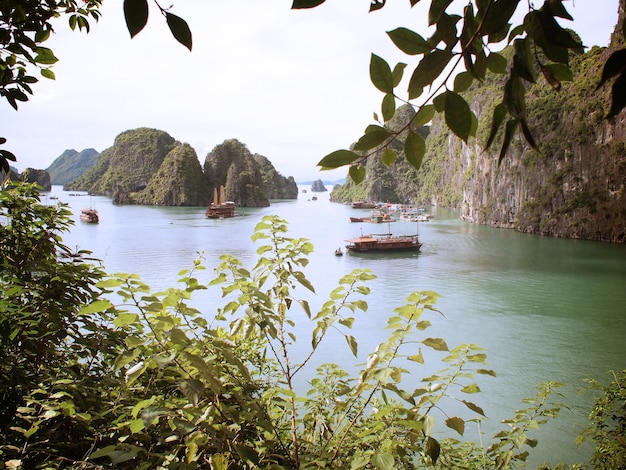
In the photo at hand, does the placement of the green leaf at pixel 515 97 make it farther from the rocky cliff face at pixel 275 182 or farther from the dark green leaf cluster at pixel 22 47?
the rocky cliff face at pixel 275 182

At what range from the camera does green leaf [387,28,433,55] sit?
0.49 metres

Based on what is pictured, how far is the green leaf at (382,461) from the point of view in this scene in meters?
1.06

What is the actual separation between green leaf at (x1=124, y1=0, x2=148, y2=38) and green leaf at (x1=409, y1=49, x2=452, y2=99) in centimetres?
29

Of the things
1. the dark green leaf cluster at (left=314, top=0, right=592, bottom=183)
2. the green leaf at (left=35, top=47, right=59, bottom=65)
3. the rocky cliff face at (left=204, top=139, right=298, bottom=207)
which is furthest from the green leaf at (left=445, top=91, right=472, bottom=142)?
the rocky cliff face at (left=204, top=139, right=298, bottom=207)

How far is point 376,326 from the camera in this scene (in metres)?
9.69

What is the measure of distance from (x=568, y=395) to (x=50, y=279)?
7.14m

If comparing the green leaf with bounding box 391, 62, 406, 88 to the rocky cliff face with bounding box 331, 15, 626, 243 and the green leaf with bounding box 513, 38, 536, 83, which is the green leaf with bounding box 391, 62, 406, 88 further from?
the rocky cliff face with bounding box 331, 15, 626, 243

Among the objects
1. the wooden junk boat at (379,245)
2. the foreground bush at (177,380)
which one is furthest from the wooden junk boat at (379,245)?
the foreground bush at (177,380)

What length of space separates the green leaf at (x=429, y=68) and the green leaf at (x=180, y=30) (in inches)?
9.7

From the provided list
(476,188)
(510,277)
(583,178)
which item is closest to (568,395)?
(510,277)

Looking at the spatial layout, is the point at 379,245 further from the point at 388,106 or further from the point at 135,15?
the point at 135,15

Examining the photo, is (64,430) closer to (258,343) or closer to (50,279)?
(50,279)

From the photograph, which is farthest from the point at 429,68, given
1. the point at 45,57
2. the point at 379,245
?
the point at 379,245

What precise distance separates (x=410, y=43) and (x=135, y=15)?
30 cm
